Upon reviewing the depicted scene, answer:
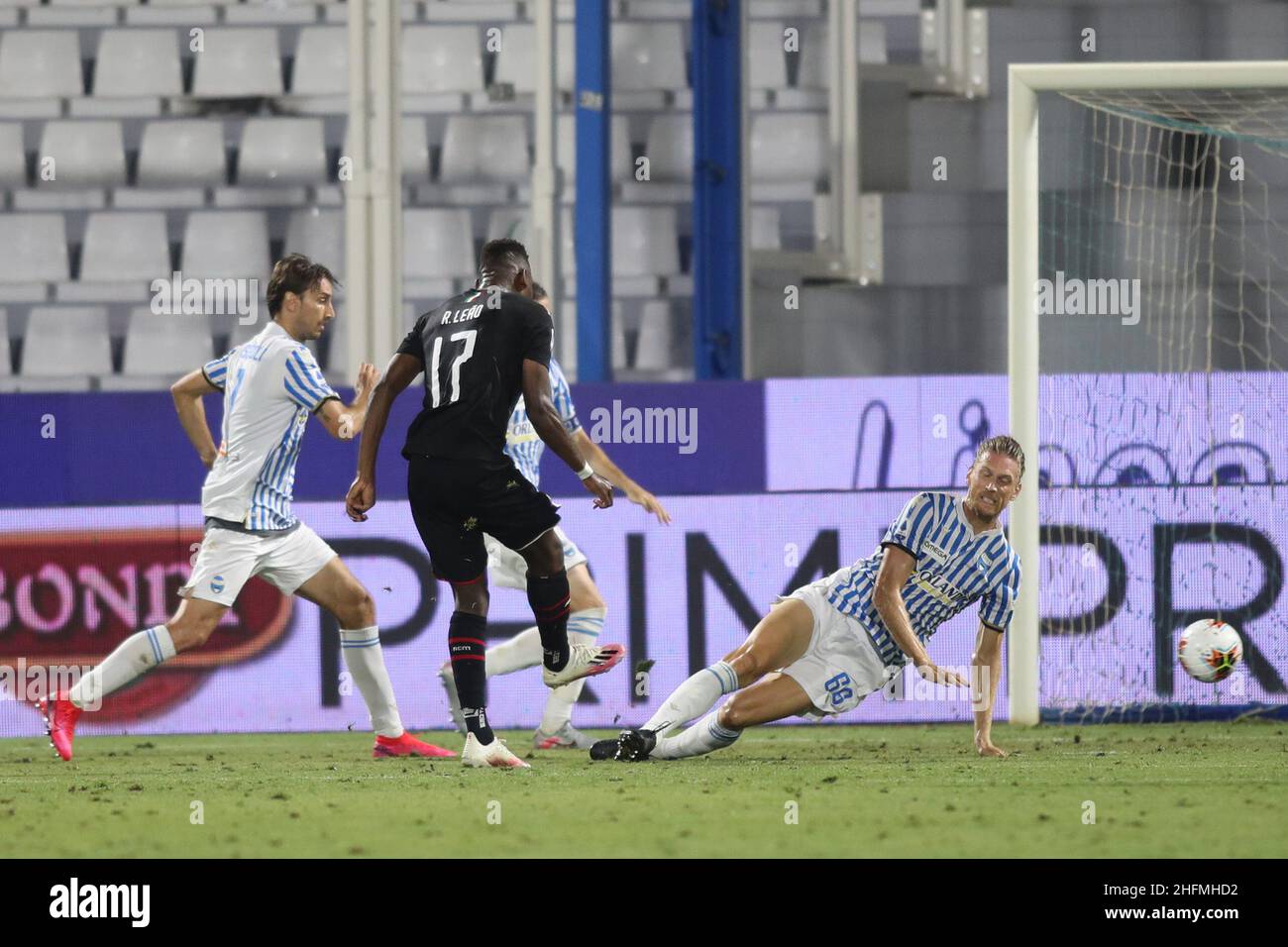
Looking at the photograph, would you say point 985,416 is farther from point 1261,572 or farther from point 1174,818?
point 1174,818

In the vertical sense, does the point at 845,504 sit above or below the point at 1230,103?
below

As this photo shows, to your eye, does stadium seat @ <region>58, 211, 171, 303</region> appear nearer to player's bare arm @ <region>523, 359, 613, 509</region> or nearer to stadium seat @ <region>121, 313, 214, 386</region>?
stadium seat @ <region>121, 313, 214, 386</region>

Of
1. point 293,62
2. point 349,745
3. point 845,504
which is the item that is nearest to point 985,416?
point 845,504

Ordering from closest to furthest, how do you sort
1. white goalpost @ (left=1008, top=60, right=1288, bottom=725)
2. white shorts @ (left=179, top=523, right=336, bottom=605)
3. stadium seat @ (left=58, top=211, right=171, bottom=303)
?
white shorts @ (left=179, top=523, right=336, bottom=605) → white goalpost @ (left=1008, top=60, right=1288, bottom=725) → stadium seat @ (left=58, top=211, right=171, bottom=303)

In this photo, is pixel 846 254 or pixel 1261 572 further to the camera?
pixel 846 254

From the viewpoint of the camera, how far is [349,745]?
7199 millimetres

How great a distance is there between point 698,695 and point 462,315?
1.40 m

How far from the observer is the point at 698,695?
5.97m

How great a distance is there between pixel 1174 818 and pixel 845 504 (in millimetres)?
3451

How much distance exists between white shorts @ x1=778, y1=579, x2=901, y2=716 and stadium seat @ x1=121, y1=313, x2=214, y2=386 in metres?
6.11

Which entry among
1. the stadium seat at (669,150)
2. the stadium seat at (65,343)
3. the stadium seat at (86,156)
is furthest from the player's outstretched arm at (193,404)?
the stadium seat at (86,156)

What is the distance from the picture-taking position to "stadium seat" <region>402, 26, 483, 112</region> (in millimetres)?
11945

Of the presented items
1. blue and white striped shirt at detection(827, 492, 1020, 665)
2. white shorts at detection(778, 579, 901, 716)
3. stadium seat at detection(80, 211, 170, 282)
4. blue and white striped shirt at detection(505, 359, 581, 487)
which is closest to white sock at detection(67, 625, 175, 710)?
blue and white striped shirt at detection(505, 359, 581, 487)
